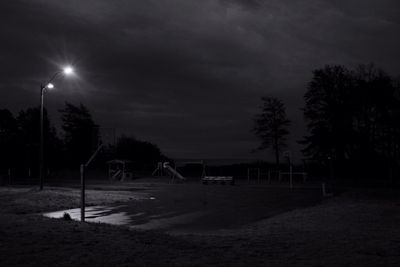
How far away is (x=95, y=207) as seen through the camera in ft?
64.1

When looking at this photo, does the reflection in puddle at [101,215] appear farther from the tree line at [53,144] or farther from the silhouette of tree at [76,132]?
the silhouette of tree at [76,132]

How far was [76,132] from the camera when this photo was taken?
90.2m

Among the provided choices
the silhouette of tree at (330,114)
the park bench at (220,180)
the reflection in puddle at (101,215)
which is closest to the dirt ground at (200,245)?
the reflection in puddle at (101,215)

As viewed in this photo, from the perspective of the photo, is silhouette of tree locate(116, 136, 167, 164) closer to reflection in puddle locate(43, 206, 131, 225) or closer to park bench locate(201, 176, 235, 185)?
park bench locate(201, 176, 235, 185)

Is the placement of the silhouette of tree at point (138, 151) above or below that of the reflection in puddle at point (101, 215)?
above

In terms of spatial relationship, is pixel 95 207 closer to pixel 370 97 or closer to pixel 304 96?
pixel 370 97

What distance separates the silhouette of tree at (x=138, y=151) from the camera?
8155 cm

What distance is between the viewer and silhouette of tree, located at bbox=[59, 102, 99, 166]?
85125 millimetres

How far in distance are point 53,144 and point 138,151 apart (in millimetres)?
16078

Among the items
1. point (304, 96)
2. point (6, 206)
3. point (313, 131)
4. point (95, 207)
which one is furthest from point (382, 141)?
point (6, 206)

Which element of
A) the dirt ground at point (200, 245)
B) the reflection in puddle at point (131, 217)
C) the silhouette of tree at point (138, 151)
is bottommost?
the reflection in puddle at point (131, 217)

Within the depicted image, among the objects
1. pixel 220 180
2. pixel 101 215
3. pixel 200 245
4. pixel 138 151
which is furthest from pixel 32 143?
pixel 200 245

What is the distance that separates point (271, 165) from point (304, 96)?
429 inches

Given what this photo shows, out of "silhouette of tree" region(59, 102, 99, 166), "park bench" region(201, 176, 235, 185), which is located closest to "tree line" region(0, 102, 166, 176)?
"silhouette of tree" region(59, 102, 99, 166)
